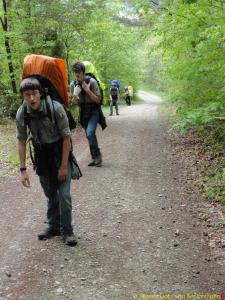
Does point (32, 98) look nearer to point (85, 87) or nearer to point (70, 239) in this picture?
point (70, 239)

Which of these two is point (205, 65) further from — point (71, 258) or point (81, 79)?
point (71, 258)

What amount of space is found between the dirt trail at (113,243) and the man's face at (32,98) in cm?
178

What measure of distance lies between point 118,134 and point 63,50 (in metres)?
5.25

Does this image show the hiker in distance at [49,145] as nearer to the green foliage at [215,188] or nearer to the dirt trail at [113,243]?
the dirt trail at [113,243]

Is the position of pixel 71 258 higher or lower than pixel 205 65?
lower

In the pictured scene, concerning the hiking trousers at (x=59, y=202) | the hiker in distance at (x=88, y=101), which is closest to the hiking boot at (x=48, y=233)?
the hiking trousers at (x=59, y=202)

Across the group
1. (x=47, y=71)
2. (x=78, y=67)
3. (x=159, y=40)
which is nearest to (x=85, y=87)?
(x=78, y=67)

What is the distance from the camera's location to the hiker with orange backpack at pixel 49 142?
4.17m

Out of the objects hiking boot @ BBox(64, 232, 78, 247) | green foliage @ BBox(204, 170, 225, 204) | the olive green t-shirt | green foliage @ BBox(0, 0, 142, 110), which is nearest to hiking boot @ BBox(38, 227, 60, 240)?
hiking boot @ BBox(64, 232, 78, 247)

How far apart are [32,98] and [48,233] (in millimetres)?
1859

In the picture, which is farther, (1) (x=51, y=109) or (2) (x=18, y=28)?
(2) (x=18, y=28)

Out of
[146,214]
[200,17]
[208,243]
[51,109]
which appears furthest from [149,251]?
[200,17]

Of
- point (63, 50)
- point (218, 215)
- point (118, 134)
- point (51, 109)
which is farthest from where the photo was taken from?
point (63, 50)

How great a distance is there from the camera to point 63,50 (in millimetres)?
16172
